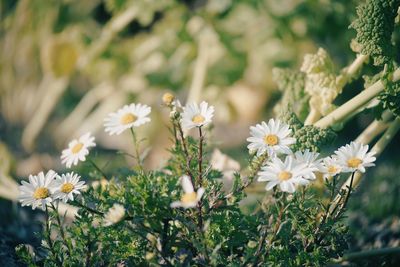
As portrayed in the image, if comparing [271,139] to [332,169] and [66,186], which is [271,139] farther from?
[66,186]

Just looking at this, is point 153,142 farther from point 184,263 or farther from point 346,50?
point 184,263

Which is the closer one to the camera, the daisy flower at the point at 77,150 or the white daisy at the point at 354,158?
the white daisy at the point at 354,158

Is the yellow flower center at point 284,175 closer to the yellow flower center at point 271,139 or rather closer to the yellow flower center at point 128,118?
the yellow flower center at point 271,139

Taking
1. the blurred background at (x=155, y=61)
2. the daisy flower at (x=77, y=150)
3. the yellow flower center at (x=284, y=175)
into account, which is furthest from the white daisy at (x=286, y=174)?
the blurred background at (x=155, y=61)

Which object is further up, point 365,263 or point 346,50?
point 346,50

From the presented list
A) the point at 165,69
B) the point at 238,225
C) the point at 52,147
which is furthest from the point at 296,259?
the point at 52,147

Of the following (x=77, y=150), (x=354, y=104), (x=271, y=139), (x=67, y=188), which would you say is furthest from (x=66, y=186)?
(x=354, y=104)

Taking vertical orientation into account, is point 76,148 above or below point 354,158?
above
